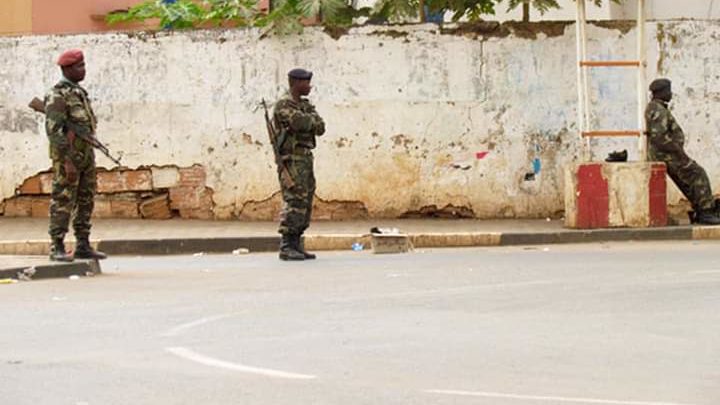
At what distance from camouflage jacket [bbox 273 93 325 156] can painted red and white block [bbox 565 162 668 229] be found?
159 inches

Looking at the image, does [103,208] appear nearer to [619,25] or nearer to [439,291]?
[619,25]

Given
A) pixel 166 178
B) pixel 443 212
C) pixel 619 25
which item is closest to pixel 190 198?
pixel 166 178

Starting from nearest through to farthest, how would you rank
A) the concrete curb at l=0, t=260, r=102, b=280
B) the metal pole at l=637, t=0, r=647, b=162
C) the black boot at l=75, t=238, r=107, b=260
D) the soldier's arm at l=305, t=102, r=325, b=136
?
the concrete curb at l=0, t=260, r=102, b=280 → the black boot at l=75, t=238, r=107, b=260 → the soldier's arm at l=305, t=102, r=325, b=136 → the metal pole at l=637, t=0, r=647, b=162

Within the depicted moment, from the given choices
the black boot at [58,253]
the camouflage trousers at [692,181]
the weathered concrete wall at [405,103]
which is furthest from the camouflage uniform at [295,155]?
the camouflage trousers at [692,181]

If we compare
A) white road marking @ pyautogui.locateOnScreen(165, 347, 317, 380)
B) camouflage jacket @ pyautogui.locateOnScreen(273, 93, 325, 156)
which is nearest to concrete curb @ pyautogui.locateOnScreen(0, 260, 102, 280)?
camouflage jacket @ pyautogui.locateOnScreen(273, 93, 325, 156)

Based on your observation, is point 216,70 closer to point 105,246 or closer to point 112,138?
point 112,138

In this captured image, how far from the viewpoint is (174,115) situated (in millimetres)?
20344

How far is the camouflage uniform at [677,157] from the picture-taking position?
18.9 m

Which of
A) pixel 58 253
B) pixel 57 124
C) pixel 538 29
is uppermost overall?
pixel 538 29

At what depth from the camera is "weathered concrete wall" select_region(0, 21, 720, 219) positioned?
20.1 m

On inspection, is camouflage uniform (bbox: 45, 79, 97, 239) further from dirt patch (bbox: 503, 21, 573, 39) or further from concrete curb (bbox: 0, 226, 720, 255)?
dirt patch (bbox: 503, 21, 573, 39)

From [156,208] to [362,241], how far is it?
11.0ft

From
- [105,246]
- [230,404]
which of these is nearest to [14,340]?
[230,404]

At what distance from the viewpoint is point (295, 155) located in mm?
15789
